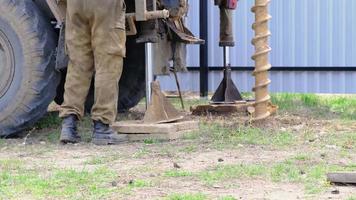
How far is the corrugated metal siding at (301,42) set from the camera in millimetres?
10453

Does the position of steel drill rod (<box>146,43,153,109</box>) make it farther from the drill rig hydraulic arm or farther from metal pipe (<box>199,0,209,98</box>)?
metal pipe (<box>199,0,209,98</box>)

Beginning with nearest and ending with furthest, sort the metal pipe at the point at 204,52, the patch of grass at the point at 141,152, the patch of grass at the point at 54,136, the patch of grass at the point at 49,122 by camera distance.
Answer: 1. the patch of grass at the point at 141,152
2. the patch of grass at the point at 54,136
3. the patch of grass at the point at 49,122
4. the metal pipe at the point at 204,52

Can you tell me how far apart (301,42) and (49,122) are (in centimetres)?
432

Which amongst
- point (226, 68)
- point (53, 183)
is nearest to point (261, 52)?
point (226, 68)

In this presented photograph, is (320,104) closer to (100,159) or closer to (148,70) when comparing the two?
(148,70)

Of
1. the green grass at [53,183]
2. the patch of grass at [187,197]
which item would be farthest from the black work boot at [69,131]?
the patch of grass at [187,197]

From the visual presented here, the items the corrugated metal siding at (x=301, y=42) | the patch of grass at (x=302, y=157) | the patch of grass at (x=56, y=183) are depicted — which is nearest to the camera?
the patch of grass at (x=56, y=183)

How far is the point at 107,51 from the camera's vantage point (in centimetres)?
612

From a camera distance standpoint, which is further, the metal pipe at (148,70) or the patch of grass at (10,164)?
the metal pipe at (148,70)

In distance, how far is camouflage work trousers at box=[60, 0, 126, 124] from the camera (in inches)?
241

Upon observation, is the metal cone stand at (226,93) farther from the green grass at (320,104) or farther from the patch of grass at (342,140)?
the patch of grass at (342,140)

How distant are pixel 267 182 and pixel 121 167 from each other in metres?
1.02

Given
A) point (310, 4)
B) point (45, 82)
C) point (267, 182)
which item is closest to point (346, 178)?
point (267, 182)

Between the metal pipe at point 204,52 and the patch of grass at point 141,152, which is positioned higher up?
the metal pipe at point 204,52
